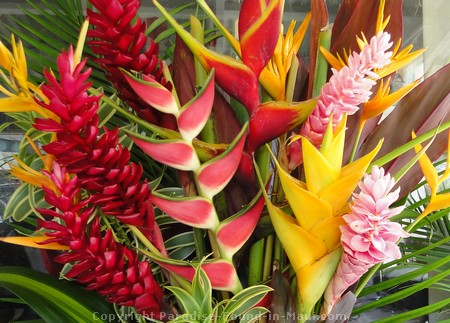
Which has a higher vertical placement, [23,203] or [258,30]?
[258,30]

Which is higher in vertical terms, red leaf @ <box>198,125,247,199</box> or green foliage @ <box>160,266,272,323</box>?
red leaf @ <box>198,125,247,199</box>

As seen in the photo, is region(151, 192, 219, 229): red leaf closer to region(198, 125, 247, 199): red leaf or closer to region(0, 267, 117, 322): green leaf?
region(198, 125, 247, 199): red leaf

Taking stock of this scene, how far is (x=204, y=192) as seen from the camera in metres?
0.38

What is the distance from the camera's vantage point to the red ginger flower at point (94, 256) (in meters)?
0.32

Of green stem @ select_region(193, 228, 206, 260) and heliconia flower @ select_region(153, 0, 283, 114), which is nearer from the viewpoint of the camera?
heliconia flower @ select_region(153, 0, 283, 114)

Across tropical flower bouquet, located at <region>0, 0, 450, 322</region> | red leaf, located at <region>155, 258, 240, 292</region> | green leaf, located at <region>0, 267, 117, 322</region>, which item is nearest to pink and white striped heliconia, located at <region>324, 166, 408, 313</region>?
tropical flower bouquet, located at <region>0, 0, 450, 322</region>

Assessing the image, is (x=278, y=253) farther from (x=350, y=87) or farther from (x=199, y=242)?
(x=350, y=87)

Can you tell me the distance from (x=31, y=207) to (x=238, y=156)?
0.20 m

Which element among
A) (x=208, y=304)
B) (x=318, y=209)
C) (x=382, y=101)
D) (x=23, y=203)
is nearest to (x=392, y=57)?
(x=382, y=101)

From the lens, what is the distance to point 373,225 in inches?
12.3

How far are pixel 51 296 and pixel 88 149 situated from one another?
6.7 inches

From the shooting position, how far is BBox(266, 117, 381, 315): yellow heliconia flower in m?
0.33

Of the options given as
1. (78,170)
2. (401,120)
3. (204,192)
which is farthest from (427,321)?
(78,170)

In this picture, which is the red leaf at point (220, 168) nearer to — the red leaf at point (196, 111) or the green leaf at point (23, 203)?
the red leaf at point (196, 111)
